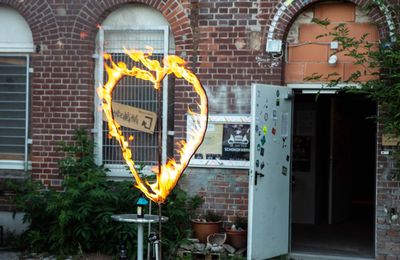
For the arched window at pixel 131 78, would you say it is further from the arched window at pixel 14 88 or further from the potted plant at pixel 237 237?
the potted plant at pixel 237 237

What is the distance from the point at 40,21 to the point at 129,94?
5.82 ft

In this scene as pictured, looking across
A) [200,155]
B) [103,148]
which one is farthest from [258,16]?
[103,148]

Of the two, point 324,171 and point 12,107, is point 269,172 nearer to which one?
point 324,171

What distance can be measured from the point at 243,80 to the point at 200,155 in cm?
125

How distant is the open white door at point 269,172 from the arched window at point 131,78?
5.67ft

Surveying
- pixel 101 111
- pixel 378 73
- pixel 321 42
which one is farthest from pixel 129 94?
pixel 378 73

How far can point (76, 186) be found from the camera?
30.0 ft

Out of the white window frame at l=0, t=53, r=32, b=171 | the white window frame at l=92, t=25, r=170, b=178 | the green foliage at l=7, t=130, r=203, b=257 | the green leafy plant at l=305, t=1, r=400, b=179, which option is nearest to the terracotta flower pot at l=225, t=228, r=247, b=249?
the green foliage at l=7, t=130, r=203, b=257

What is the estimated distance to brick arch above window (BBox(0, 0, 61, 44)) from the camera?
994cm

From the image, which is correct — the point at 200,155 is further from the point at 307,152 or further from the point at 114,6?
the point at 307,152

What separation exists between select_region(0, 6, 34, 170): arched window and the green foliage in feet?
3.11

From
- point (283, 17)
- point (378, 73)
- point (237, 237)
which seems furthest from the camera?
point (283, 17)

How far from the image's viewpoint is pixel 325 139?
12562 millimetres

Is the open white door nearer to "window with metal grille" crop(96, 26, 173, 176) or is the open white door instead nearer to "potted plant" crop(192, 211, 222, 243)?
"potted plant" crop(192, 211, 222, 243)
